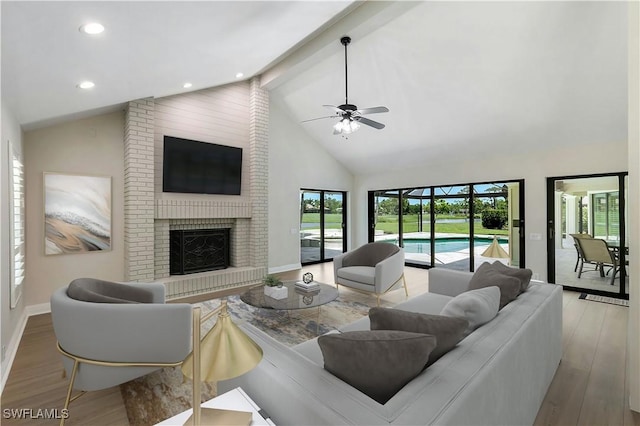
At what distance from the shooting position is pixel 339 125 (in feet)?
12.1

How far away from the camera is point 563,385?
7.73 feet

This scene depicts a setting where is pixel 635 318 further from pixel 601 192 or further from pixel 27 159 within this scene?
pixel 27 159

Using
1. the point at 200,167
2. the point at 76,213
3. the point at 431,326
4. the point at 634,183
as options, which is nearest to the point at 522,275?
the point at 634,183

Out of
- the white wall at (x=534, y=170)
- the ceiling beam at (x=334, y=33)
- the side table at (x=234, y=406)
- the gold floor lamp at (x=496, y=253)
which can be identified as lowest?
the side table at (x=234, y=406)

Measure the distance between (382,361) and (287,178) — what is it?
5725mm

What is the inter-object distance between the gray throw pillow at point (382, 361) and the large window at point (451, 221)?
14.7 ft

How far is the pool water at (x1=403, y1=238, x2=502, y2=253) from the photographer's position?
6227 millimetres

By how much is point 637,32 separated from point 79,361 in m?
4.30

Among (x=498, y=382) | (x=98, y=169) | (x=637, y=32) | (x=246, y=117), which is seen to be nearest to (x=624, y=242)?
(x=637, y=32)

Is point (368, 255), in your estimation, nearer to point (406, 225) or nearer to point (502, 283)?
point (502, 283)

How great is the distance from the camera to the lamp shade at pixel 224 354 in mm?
925

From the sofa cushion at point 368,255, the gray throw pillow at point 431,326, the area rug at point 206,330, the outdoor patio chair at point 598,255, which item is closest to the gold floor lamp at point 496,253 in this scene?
the sofa cushion at point 368,255

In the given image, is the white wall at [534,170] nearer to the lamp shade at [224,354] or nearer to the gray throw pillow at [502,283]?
the gray throw pillow at [502,283]

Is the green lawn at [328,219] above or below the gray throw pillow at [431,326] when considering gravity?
above
